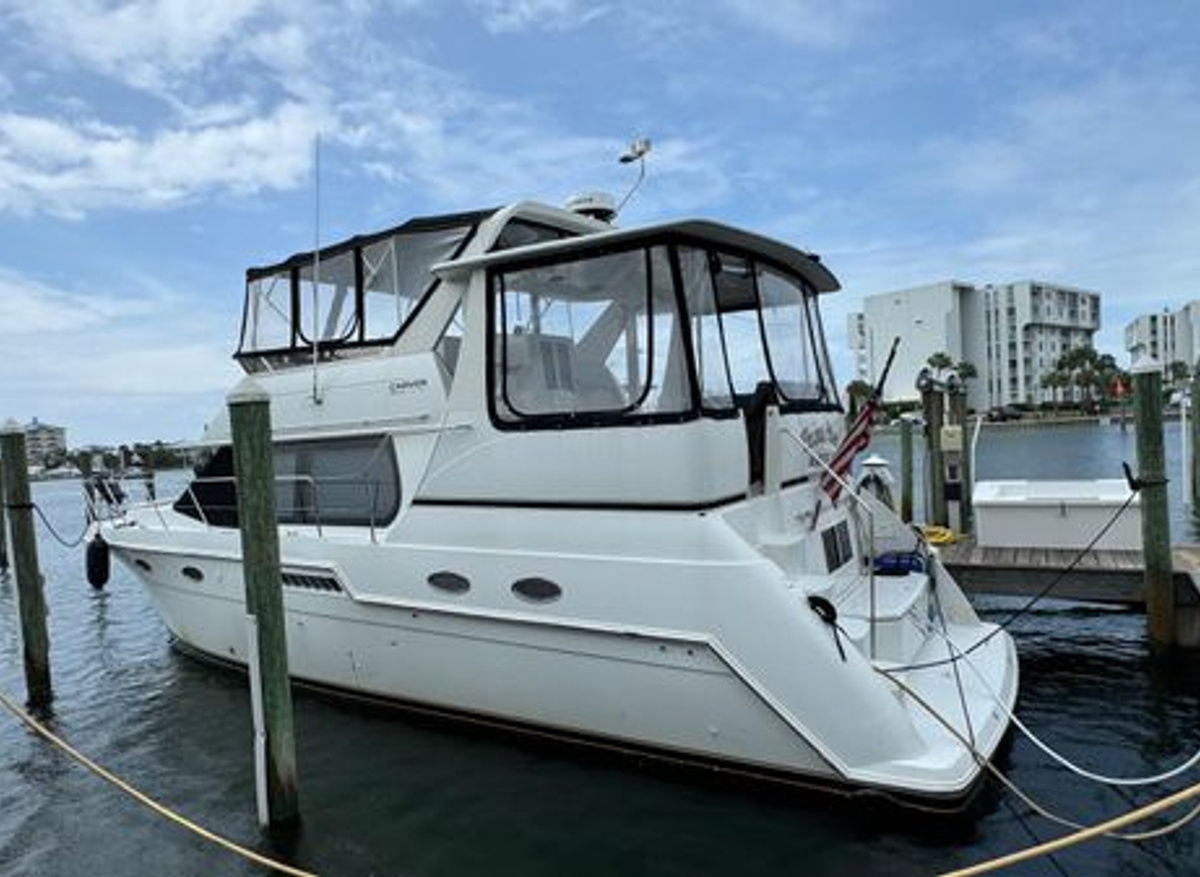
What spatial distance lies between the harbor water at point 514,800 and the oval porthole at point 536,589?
1150mm

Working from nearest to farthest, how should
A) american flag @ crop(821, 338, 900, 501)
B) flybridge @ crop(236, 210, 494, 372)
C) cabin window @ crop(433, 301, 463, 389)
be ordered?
american flag @ crop(821, 338, 900, 501)
cabin window @ crop(433, 301, 463, 389)
flybridge @ crop(236, 210, 494, 372)

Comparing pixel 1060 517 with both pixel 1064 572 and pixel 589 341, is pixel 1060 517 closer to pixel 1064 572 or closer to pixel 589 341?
pixel 1064 572

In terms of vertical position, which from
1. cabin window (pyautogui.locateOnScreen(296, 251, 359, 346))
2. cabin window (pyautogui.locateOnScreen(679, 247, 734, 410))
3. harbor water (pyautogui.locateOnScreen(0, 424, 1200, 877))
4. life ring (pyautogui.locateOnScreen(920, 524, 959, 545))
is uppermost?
cabin window (pyautogui.locateOnScreen(296, 251, 359, 346))

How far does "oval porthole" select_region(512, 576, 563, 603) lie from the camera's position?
5797 mm

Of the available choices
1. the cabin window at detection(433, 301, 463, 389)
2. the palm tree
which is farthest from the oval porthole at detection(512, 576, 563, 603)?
the palm tree

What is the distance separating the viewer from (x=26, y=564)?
831cm

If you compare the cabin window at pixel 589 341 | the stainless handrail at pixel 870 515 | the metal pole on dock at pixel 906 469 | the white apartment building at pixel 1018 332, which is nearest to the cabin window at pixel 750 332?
the cabin window at pixel 589 341

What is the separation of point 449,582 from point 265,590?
49.8 inches

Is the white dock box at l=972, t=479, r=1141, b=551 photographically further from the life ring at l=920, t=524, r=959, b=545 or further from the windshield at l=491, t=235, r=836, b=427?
the windshield at l=491, t=235, r=836, b=427

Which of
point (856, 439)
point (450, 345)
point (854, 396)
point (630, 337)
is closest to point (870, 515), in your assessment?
point (856, 439)

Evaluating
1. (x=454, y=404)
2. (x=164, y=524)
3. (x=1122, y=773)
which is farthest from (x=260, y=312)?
(x=1122, y=773)

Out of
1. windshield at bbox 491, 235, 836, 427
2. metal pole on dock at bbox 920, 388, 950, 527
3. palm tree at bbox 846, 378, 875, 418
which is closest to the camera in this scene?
windshield at bbox 491, 235, 836, 427

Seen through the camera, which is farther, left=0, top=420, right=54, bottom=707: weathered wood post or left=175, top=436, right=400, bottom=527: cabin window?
left=0, top=420, right=54, bottom=707: weathered wood post

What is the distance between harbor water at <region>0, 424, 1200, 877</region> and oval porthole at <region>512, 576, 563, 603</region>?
45.3 inches
